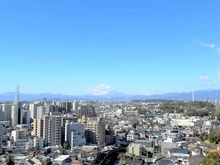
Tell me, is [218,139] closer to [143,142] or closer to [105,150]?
[143,142]

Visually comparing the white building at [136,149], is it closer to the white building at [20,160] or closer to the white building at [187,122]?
the white building at [20,160]

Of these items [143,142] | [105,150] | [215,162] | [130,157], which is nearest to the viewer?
[215,162]

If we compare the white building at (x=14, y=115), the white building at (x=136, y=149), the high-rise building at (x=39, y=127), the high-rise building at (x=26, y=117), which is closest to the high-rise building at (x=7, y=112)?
the white building at (x=14, y=115)

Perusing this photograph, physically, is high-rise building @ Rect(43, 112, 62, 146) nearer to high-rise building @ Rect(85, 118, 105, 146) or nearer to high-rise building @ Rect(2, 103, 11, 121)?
high-rise building @ Rect(85, 118, 105, 146)

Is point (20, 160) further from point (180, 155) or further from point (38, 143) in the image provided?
point (180, 155)

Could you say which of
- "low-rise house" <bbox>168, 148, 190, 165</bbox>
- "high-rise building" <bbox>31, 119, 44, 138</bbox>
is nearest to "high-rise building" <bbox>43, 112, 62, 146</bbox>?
"high-rise building" <bbox>31, 119, 44, 138</bbox>

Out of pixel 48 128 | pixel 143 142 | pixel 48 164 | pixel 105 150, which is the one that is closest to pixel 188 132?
pixel 143 142

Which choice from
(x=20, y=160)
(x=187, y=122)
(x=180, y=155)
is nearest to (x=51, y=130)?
(x=20, y=160)
